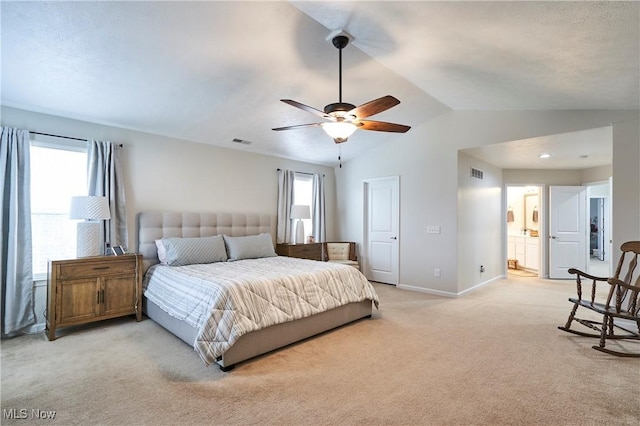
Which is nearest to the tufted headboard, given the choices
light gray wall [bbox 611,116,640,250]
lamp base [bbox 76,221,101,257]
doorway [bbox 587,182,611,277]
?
lamp base [bbox 76,221,101,257]

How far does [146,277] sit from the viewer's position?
4.18 m

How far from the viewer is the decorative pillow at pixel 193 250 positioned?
4.20 meters

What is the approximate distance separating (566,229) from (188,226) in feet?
25.2

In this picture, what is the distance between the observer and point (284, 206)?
614 centimetres

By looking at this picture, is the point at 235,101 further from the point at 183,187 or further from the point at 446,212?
the point at 446,212

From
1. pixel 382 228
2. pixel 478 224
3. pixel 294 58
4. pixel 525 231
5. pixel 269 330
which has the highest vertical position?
pixel 294 58

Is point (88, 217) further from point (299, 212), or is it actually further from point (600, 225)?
point (600, 225)

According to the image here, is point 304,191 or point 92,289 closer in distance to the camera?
point 92,289

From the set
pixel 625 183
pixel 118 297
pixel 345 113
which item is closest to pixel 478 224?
pixel 625 183

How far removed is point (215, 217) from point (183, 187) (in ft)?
2.20

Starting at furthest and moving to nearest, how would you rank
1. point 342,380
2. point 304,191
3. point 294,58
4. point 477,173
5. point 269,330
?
point 304,191, point 477,173, point 294,58, point 269,330, point 342,380

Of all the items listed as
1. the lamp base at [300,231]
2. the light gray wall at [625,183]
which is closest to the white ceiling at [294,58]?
the light gray wall at [625,183]

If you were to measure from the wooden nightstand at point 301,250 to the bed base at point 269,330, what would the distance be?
2.09 metres

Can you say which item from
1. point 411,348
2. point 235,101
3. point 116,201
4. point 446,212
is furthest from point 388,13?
point 116,201
